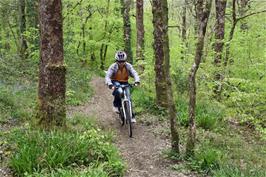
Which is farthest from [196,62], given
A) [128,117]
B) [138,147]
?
[128,117]

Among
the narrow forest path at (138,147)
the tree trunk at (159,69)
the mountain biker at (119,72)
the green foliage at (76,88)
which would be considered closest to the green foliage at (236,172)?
the narrow forest path at (138,147)

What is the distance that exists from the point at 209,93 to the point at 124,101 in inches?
109

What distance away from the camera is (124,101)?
1015 centimetres

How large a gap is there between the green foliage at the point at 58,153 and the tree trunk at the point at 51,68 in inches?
26.9

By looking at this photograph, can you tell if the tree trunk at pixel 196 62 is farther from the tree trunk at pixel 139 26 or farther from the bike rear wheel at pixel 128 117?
the tree trunk at pixel 139 26

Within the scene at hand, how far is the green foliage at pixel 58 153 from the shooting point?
629cm

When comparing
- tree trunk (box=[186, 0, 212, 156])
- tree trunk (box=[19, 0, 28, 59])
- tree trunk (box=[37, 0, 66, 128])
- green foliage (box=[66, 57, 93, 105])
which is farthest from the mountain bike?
tree trunk (box=[19, 0, 28, 59])

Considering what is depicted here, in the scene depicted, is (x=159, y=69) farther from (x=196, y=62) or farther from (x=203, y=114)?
(x=196, y=62)

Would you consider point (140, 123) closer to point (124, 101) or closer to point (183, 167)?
point (124, 101)

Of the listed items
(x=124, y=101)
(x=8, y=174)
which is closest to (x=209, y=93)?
(x=124, y=101)

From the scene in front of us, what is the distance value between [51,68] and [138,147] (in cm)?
280

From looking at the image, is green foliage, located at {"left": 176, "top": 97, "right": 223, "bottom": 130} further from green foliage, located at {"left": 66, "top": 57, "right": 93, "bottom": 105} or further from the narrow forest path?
green foliage, located at {"left": 66, "top": 57, "right": 93, "bottom": 105}

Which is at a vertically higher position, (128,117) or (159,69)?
(159,69)

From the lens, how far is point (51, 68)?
8250 mm
